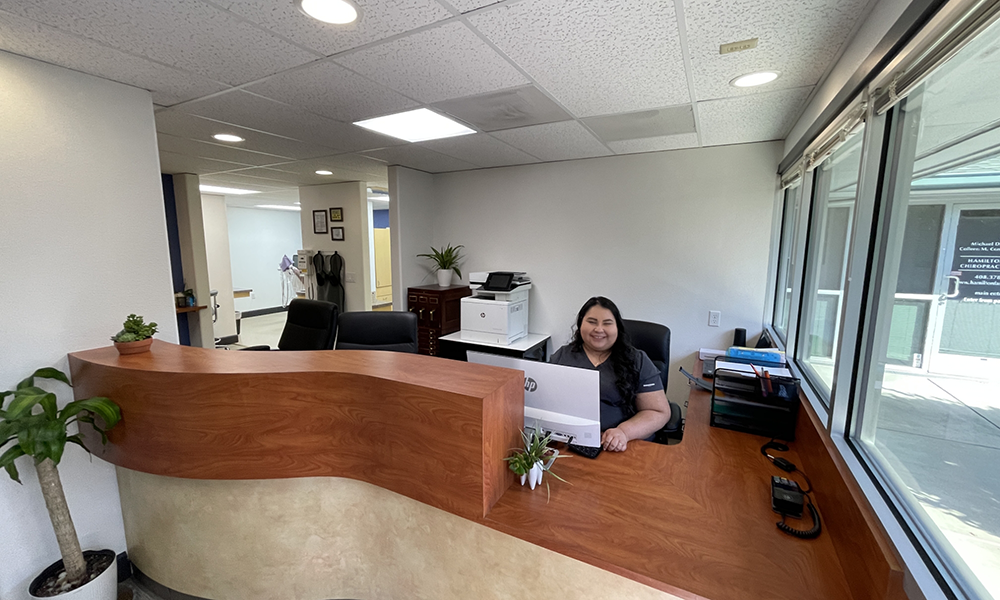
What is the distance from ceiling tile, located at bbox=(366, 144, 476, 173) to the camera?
127 inches

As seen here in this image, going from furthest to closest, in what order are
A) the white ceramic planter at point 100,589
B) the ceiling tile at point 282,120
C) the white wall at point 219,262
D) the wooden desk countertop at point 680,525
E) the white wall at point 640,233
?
the white wall at point 219,262
the white wall at point 640,233
the ceiling tile at point 282,120
the white ceramic planter at point 100,589
the wooden desk countertop at point 680,525

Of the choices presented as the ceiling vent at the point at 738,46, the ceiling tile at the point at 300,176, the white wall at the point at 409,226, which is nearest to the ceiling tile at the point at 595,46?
the ceiling vent at the point at 738,46

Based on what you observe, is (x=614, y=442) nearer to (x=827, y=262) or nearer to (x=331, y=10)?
(x=827, y=262)

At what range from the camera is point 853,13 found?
1260mm

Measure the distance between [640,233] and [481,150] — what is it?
60.8 inches

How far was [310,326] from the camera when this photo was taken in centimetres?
295

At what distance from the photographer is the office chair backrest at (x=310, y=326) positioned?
286cm

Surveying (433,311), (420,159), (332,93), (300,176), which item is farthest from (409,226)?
(332,93)

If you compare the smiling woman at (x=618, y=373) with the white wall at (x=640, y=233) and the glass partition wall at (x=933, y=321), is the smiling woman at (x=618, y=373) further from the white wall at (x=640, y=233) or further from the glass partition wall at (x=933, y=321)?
the white wall at (x=640, y=233)

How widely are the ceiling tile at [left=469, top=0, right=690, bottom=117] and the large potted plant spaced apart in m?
2.09

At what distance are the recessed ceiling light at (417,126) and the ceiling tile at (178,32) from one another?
0.77 meters

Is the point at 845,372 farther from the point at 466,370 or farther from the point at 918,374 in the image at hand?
the point at 466,370

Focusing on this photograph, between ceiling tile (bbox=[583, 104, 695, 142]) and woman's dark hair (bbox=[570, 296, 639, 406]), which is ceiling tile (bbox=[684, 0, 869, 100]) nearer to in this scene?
ceiling tile (bbox=[583, 104, 695, 142])

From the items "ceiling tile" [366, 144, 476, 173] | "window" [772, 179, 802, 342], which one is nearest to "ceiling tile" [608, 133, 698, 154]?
"window" [772, 179, 802, 342]
